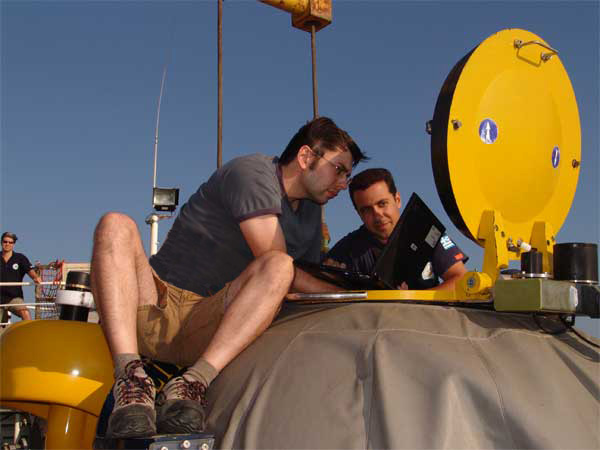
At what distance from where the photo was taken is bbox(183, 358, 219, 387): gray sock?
6.69ft

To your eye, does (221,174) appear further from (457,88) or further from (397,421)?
(397,421)

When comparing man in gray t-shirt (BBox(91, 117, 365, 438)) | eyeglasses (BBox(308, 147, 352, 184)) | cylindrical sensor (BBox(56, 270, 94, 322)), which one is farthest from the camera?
eyeglasses (BBox(308, 147, 352, 184))

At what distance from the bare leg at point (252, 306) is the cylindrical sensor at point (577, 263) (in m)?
1.00

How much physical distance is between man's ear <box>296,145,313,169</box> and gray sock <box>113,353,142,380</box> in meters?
1.06

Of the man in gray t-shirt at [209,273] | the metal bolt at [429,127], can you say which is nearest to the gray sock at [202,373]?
the man in gray t-shirt at [209,273]

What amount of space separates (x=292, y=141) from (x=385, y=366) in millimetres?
1272

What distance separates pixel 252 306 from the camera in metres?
2.20

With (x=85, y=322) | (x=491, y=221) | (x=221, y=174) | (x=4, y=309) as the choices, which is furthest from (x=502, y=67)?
(x=4, y=309)

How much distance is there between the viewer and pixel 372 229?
11.5 ft

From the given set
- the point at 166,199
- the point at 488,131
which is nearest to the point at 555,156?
the point at 488,131

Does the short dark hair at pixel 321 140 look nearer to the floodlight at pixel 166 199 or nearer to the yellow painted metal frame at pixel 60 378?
the yellow painted metal frame at pixel 60 378

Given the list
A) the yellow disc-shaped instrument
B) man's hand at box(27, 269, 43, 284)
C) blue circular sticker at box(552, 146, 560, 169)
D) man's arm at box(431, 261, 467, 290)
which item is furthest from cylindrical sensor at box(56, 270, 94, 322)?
man's hand at box(27, 269, 43, 284)

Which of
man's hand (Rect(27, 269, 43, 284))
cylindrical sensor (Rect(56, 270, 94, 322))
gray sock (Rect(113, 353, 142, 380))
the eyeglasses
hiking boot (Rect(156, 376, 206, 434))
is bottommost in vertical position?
man's hand (Rect(27, 269, 43, 284))

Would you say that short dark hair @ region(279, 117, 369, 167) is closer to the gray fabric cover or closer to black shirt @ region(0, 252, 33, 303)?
the gray fabric cover
